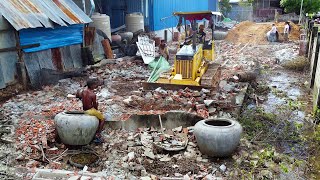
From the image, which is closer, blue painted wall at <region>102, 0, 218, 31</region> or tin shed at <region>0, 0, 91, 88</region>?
tin shed at <region>0, 0, 91, 88</region>

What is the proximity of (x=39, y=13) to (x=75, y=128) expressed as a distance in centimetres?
660

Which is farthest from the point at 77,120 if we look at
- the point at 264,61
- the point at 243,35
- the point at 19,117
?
the point at 243,35

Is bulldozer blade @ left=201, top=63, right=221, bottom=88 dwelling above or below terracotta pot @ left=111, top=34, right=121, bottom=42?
below

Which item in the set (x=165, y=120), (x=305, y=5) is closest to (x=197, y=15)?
(x=165, y=120)

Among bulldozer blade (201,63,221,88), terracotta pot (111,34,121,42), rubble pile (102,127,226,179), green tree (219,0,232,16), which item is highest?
green tree (219,0,232,16)

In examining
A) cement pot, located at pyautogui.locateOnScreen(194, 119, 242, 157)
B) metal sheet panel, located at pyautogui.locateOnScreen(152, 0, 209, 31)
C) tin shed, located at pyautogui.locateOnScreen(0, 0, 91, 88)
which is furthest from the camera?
metal sheet panel, located at pyautogui.locateOnScreen(152, 0, 209, 31)

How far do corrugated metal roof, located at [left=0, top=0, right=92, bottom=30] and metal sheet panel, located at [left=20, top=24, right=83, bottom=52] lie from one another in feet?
1.50

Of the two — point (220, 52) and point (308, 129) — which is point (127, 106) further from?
point (220, 52)

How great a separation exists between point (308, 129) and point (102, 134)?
496cm

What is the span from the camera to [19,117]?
8.16m

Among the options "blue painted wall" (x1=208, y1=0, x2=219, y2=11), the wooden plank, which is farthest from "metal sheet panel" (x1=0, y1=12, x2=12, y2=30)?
"blue painted wall" (x1=208, y1=0, x2=219, y2=11)

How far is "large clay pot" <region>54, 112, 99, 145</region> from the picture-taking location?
627 centimetres

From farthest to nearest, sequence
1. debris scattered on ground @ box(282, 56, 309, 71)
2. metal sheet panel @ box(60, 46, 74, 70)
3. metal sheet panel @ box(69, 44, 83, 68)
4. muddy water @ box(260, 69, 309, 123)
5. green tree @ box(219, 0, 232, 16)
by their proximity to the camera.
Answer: green tree @ box(219, 0, 232, 16) → debris scattered on ground @ box(282, 56, 309, 71) → metal sheet panel @ box(69, 44, 83, 68) → metal sheet panel @ box(60, 46, 74, 70) → muddy water @ box(260, 69, 309, 123)

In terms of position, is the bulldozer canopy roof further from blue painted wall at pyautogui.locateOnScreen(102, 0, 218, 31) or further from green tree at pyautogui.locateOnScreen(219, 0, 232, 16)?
green tree at pyautogui.locateOnScreen(219, 0, 232, 16)
